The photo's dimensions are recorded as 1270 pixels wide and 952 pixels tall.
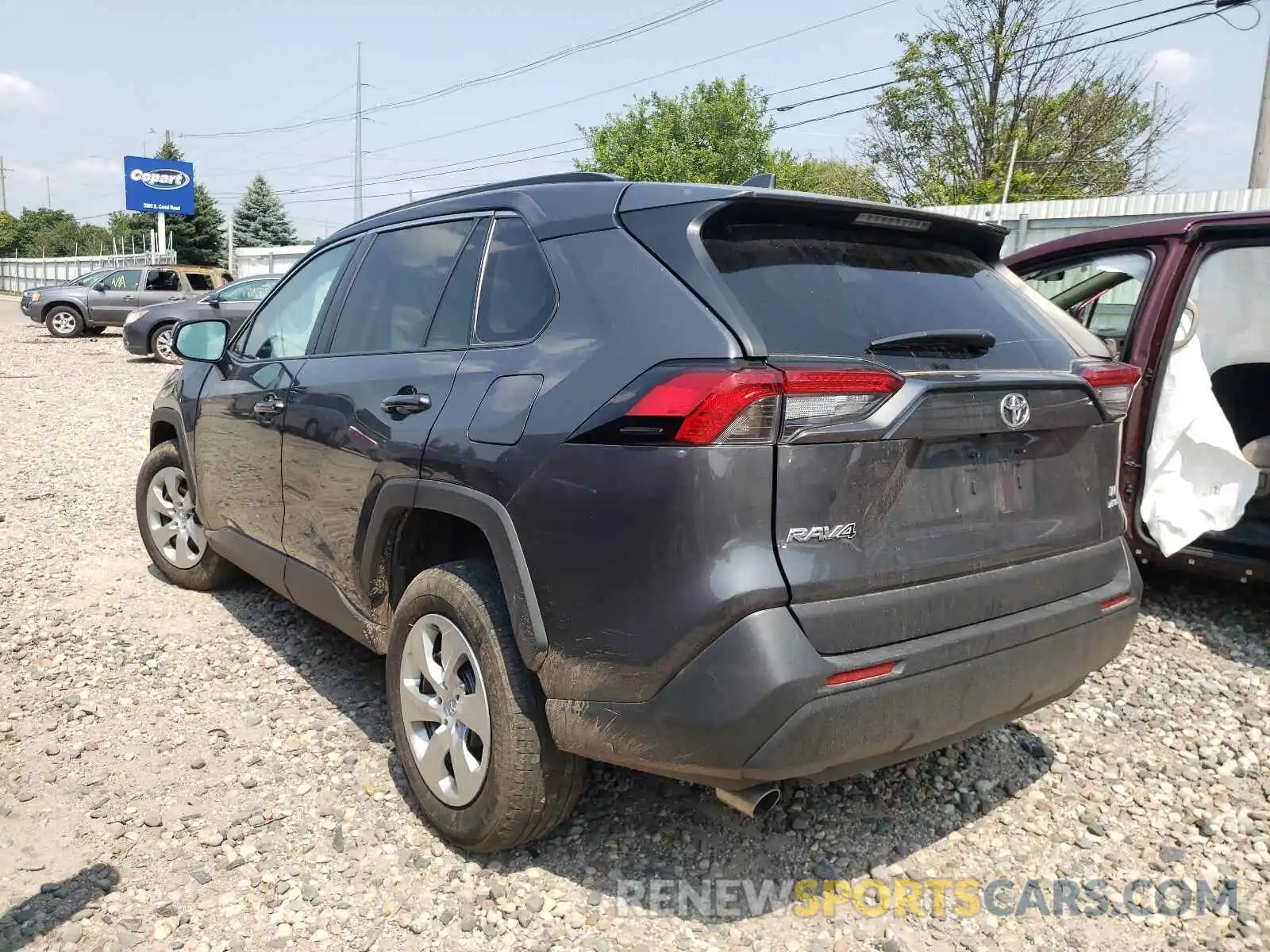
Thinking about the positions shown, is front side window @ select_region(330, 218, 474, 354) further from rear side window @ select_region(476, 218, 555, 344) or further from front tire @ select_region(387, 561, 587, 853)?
front tire @ select_region(387, 561, 587, 853)

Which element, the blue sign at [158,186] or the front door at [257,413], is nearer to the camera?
the front door at [257,413]

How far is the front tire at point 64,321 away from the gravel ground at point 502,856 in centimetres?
2052

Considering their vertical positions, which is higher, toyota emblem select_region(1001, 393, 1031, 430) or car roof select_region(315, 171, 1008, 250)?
car roof select_region(315, 171, 1008, 250)

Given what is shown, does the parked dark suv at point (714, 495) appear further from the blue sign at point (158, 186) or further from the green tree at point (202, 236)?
the green tree at point (202, 236)

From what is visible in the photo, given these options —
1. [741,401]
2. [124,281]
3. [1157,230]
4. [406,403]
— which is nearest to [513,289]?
[406,403]

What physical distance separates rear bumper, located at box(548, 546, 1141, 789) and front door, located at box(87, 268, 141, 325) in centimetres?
2311

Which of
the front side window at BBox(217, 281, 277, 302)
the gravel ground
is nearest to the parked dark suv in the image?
the gravel ground

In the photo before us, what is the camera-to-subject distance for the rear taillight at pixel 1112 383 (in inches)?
107

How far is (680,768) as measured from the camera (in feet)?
7.23

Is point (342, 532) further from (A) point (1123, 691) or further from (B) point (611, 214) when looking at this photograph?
(A) point (1123, 691)

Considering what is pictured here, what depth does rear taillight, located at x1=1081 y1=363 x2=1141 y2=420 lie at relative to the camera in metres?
2.71

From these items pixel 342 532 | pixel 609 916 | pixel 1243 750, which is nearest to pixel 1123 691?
pixel 1243 750

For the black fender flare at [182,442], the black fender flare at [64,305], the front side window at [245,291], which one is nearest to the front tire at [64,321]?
the black fender flare at [64,305]

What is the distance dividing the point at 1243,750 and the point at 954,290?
6.94ft
